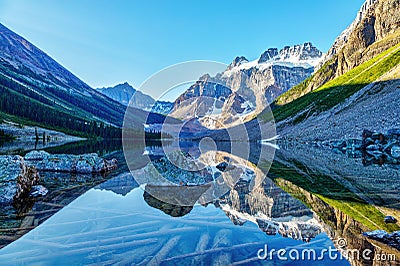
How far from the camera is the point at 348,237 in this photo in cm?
794

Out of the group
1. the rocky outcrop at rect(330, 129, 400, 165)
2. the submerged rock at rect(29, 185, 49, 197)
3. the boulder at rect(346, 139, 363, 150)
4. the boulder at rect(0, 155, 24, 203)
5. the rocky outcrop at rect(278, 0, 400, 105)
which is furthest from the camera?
the rocky outcrop at rect(278, 0, 400, 105)

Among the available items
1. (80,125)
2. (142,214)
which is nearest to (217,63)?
(142,214)

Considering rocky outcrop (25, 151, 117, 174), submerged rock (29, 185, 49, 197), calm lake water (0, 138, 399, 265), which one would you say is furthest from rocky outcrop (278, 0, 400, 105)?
submerged rock (29, 185, 49, 197)

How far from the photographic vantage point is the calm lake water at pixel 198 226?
22.6 ft

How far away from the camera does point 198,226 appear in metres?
9.23

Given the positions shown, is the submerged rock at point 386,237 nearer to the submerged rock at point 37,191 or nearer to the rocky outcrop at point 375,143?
the submerged rock at point 37,191

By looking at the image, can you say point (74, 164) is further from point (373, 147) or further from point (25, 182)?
point (373, 147)

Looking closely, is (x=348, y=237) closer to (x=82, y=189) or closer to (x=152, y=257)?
(x=152, y=257)

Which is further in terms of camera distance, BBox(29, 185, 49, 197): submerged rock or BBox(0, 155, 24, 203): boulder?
BBox(29, 185, 49, 197): submerged rock

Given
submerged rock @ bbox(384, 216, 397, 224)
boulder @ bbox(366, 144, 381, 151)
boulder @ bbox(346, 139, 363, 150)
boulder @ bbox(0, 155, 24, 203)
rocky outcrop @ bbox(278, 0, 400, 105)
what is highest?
rocky outcrop @ bbox(278, 0, 400, 105)

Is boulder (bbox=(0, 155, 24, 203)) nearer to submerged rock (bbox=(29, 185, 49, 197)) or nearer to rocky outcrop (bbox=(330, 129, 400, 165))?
submerged rock (bbox=(29, 185, 49, 197))

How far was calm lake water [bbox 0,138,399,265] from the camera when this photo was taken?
22.6 ft

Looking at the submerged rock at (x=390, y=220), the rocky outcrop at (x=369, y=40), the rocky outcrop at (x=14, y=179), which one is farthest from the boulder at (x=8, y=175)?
the rocky outcrop at (x=369, y=40)

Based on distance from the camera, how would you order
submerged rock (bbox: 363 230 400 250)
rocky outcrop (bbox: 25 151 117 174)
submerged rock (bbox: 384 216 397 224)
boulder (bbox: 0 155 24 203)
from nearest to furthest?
submerged rock (bbox: 363 230 400 250) < submerged rock (bbox: 384 216 397 224) < boulder (bbox: 0 155 24 203) < rocky outcrop (bbox: 25 151 117 174)
